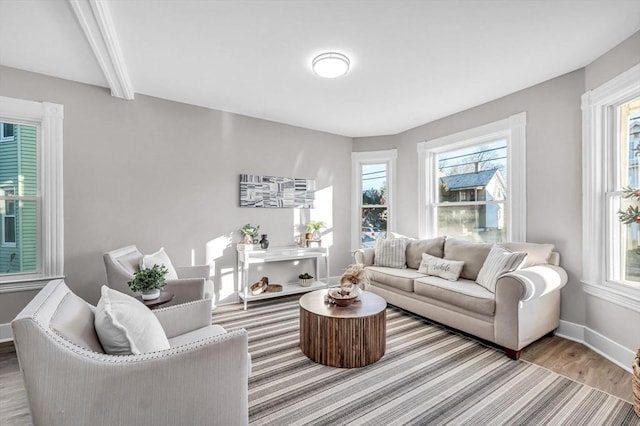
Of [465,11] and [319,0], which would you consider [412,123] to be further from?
[319,0]

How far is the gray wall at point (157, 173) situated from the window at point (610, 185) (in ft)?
10.7

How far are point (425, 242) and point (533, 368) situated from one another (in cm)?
183

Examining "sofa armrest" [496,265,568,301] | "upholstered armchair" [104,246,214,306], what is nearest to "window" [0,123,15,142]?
"upholstered armchair" [104,246,214,306]

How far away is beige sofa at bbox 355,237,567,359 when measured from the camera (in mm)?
2371

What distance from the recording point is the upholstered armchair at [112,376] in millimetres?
954

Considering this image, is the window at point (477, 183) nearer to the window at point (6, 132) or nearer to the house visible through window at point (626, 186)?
the house visible through window at point (626, 186)

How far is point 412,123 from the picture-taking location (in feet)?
14.2

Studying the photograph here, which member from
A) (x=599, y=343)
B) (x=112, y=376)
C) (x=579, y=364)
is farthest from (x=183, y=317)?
(x=599, y=343)

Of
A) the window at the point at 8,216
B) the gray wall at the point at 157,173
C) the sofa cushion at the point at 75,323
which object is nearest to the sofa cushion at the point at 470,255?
the gray wall at the point at 157,173

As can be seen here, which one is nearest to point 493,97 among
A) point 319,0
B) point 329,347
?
point 319,0

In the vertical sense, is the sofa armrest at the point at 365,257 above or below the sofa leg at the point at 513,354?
above

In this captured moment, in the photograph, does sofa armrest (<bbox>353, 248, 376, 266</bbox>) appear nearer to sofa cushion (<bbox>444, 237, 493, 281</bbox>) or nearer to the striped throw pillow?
the striped throw pillow

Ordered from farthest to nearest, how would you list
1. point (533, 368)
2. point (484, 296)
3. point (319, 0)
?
point (484, 296)
point (533, 368)
point (319, 0)

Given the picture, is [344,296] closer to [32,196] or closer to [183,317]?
[183,317]
